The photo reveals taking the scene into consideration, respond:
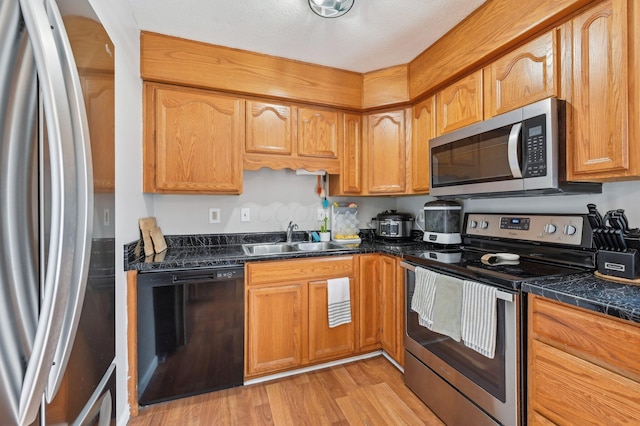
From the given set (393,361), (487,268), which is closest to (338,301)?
(393,361)

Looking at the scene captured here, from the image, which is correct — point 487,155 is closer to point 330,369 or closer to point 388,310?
point 388,310

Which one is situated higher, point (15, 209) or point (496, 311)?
point (15, 209)

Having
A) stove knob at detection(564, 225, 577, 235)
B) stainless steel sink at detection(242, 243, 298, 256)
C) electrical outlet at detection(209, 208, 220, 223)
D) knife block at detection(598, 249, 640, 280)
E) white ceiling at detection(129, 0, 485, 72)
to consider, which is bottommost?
stainless steel sink at detection(242, 243, 298, 256)

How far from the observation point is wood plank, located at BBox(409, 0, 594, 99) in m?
1.35

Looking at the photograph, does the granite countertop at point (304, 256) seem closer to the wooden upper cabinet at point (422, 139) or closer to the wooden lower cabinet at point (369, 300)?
the wooden lower cabinet at point (369, 300)

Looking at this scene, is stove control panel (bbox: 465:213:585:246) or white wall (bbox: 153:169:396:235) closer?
stove control panel (bbox: 465:213:585:246)

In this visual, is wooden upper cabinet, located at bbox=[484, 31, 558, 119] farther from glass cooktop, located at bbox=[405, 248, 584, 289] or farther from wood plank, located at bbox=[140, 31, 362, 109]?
wood plank, located at bbox=[140, 31, 362, 109]

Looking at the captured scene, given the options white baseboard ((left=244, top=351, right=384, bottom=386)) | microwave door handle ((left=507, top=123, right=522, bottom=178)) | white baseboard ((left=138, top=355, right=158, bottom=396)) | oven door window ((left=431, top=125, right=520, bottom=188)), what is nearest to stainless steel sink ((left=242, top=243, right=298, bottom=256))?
white baseboard ((left=244, top=351, right=384, bottom=386))

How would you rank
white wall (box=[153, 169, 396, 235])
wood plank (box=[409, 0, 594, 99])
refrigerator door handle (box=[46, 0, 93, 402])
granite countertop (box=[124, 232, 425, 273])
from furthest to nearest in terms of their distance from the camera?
1. white wall (box=[153, 169, 396, 235])
2. granite countertop (box=[124, 232, 425, 273])
3. wood plank (box=[409, 0, 594, 99])
4. refrigerator door handle (box=[46, 0, 93, 402])

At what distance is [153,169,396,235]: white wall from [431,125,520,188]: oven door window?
975 mm

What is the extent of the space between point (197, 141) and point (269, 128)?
54 cm

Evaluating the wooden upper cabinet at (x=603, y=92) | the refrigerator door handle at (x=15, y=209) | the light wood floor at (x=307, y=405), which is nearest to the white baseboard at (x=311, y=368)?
the light wood floor at (x=307, y=405)

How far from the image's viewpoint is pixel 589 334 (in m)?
0.97

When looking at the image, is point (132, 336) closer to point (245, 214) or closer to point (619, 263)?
point (245, 214)
